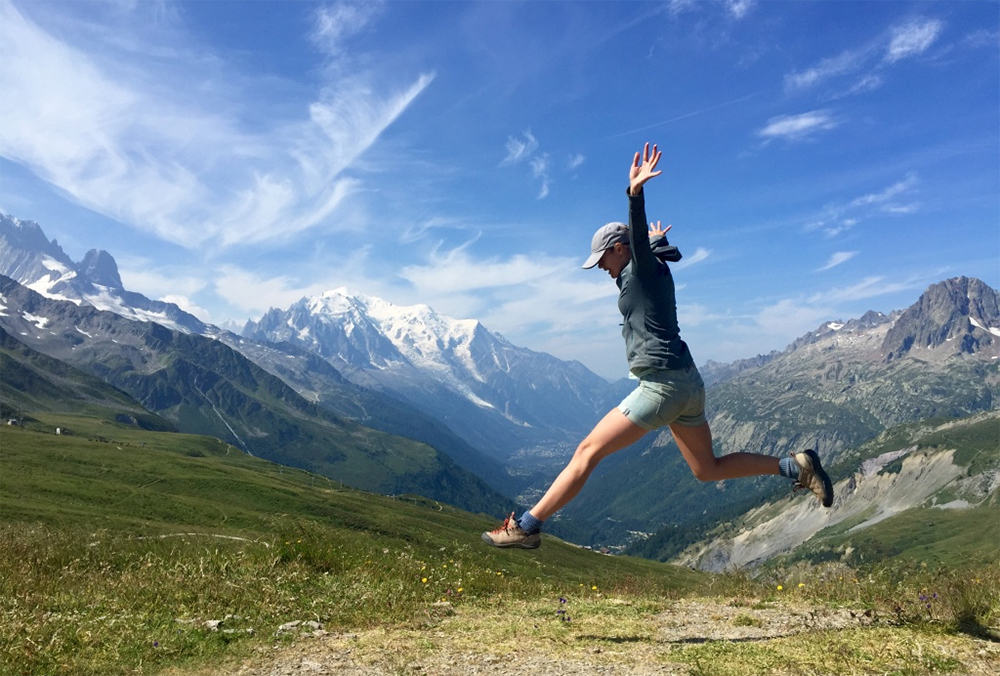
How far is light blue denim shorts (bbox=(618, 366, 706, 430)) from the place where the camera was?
288 inches

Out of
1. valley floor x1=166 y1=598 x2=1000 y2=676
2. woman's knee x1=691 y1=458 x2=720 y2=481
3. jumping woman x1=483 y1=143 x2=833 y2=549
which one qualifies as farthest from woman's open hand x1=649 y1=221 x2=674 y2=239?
valley floor x1=166 y1=598 x2=1000 y2=676

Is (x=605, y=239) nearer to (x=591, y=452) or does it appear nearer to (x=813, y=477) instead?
(x=591, y=452)

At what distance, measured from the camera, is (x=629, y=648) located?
660 cm

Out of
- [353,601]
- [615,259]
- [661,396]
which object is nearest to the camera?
[661,396]

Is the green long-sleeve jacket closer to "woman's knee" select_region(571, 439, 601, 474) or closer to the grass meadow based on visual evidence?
"woman's knee" select_region(571, 439, 601, 474)

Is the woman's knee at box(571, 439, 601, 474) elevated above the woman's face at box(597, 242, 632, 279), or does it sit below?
below

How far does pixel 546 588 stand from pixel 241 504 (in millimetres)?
141892

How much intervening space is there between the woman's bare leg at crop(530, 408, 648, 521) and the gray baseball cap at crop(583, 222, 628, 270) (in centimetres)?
185

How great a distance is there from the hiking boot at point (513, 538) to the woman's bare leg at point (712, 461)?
2211 millimetres

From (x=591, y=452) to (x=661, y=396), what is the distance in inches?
40.9

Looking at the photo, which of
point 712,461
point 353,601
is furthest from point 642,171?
point 353,601

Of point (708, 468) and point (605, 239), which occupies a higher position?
point (605, 239)

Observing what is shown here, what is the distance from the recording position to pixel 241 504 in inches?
5374

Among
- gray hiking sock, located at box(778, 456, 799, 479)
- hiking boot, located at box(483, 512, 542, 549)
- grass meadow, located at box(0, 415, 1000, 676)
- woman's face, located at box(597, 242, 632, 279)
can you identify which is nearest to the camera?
grass meadow, located at box(0, 415, 1000, 676)
